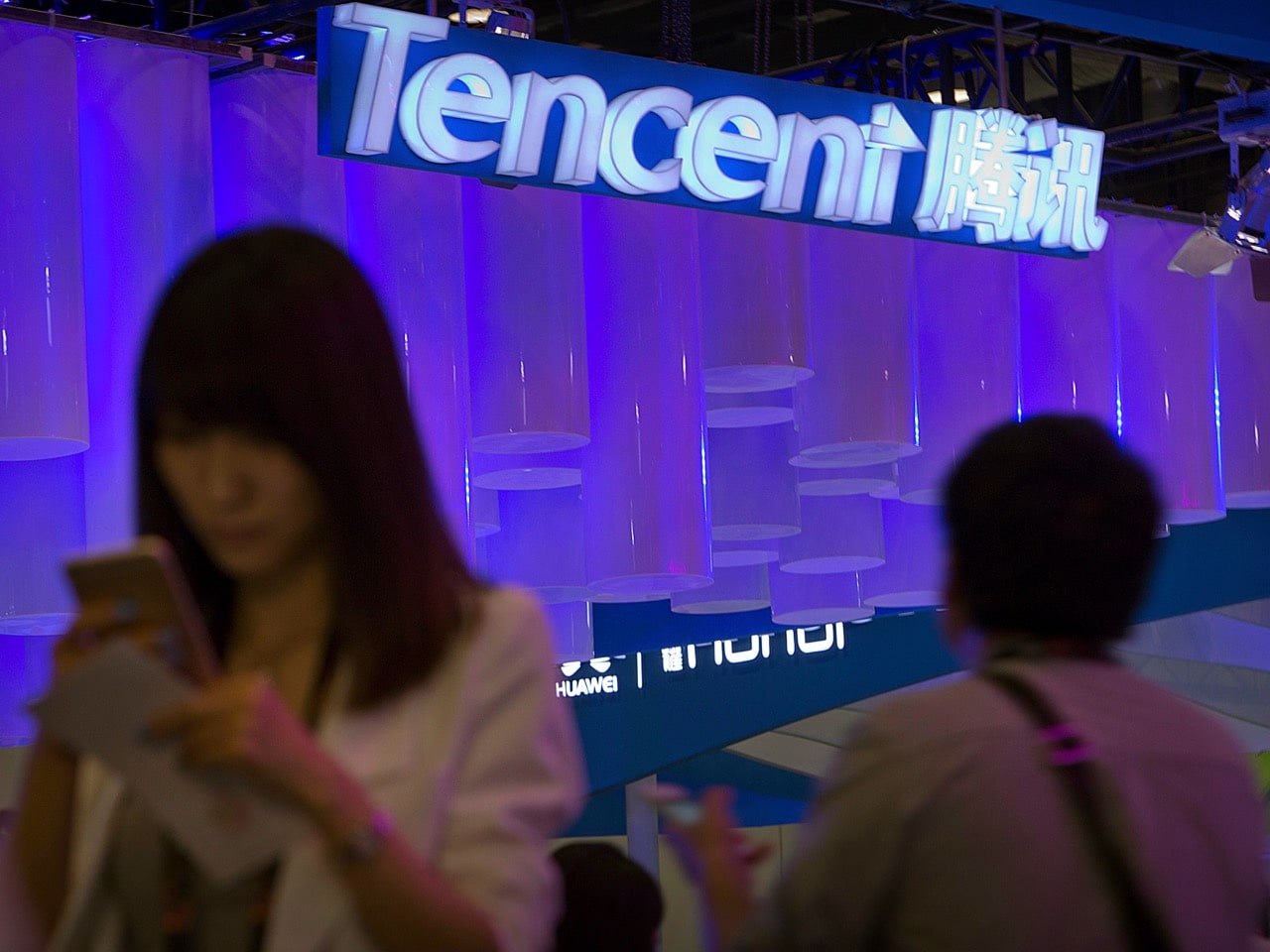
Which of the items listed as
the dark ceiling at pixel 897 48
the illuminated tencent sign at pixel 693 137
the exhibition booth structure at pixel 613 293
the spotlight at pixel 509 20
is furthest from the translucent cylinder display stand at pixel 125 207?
the dark ceiling at pixel 897 48

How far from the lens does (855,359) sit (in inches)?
191

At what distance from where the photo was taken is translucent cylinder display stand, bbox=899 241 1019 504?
207 inches

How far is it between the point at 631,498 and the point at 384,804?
3.34 m

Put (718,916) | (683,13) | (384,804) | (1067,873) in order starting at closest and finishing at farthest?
1. (384,804)
2. (1067,873)
3. (718,916)
4. (683,13)

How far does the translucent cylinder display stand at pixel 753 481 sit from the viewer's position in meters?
4.98

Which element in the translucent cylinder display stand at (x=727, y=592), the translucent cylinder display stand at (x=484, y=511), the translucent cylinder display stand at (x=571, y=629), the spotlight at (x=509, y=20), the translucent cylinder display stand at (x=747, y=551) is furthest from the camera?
the translucent cylinder display stand at (x=727, y=592)

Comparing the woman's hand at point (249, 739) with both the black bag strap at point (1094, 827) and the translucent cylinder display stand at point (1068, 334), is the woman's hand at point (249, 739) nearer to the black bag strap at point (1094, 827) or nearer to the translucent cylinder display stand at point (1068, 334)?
the black bag strap at point (1094, 827)

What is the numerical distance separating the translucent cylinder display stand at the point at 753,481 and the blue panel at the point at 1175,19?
135 centimetres

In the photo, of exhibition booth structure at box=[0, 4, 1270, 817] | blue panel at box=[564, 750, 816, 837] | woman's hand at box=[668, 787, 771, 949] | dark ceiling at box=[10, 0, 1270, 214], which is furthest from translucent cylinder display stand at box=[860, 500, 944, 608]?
blue panel at box=[564, 750, 816, 837]

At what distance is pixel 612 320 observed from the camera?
4.55 meters

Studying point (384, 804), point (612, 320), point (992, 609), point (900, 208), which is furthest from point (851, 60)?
point (384, 804)

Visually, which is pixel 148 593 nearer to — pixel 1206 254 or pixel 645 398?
pixel 645 398

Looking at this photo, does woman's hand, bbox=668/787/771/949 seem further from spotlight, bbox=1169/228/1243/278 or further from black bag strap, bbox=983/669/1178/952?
spotlight, bbox=1169/228/1243/278

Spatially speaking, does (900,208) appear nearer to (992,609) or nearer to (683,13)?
(683,13)
